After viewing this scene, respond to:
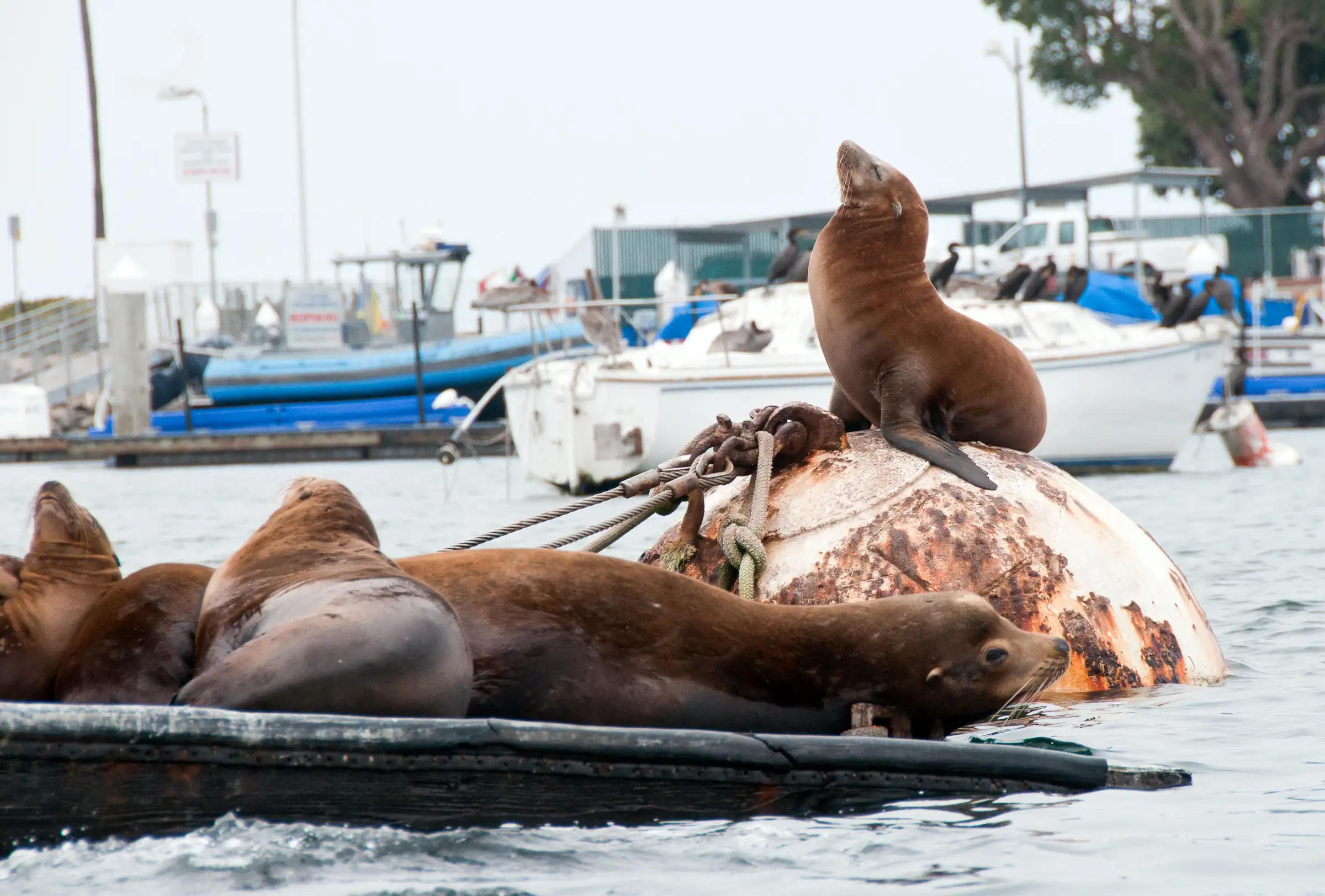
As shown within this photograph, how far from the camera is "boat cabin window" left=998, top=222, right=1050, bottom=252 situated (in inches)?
1415

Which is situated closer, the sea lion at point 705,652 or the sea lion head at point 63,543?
the sea lion at point 705,652

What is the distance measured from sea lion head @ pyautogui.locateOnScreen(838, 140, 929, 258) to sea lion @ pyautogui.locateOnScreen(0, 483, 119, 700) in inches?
116

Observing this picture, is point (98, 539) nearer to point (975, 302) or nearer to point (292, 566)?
point (292, 566)

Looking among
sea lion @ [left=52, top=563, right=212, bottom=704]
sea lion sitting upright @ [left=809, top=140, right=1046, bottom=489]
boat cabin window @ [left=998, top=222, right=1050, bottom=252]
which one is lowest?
sea lion @ [left=52, top=563, right=212, bottom=704]

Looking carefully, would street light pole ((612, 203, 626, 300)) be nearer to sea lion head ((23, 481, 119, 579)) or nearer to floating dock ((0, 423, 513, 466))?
floating dock ((0, 423, 513, 466))

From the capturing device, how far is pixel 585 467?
19266 millimetres

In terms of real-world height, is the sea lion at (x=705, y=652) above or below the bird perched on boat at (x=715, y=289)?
below

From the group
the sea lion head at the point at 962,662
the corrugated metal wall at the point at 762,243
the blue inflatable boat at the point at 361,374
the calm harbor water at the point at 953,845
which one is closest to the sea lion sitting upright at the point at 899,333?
the calm harbor water at the point at 953,845

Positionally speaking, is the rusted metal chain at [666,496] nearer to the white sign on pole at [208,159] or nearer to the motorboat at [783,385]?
the motorboat at [783,385]

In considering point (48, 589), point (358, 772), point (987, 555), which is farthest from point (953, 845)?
point (48, 589)

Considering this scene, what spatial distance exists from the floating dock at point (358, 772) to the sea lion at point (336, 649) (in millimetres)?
95

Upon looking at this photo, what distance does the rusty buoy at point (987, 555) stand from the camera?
5.31 meters

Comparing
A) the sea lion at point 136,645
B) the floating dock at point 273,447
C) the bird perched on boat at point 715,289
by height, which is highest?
the bird perched on boat at point 715,289

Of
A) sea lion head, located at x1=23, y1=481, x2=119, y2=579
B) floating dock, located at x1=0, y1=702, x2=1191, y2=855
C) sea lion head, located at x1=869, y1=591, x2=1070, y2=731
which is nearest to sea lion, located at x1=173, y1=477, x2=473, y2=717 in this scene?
floating dock, located at x1=0, y1=702, x2=1191, y2=855
